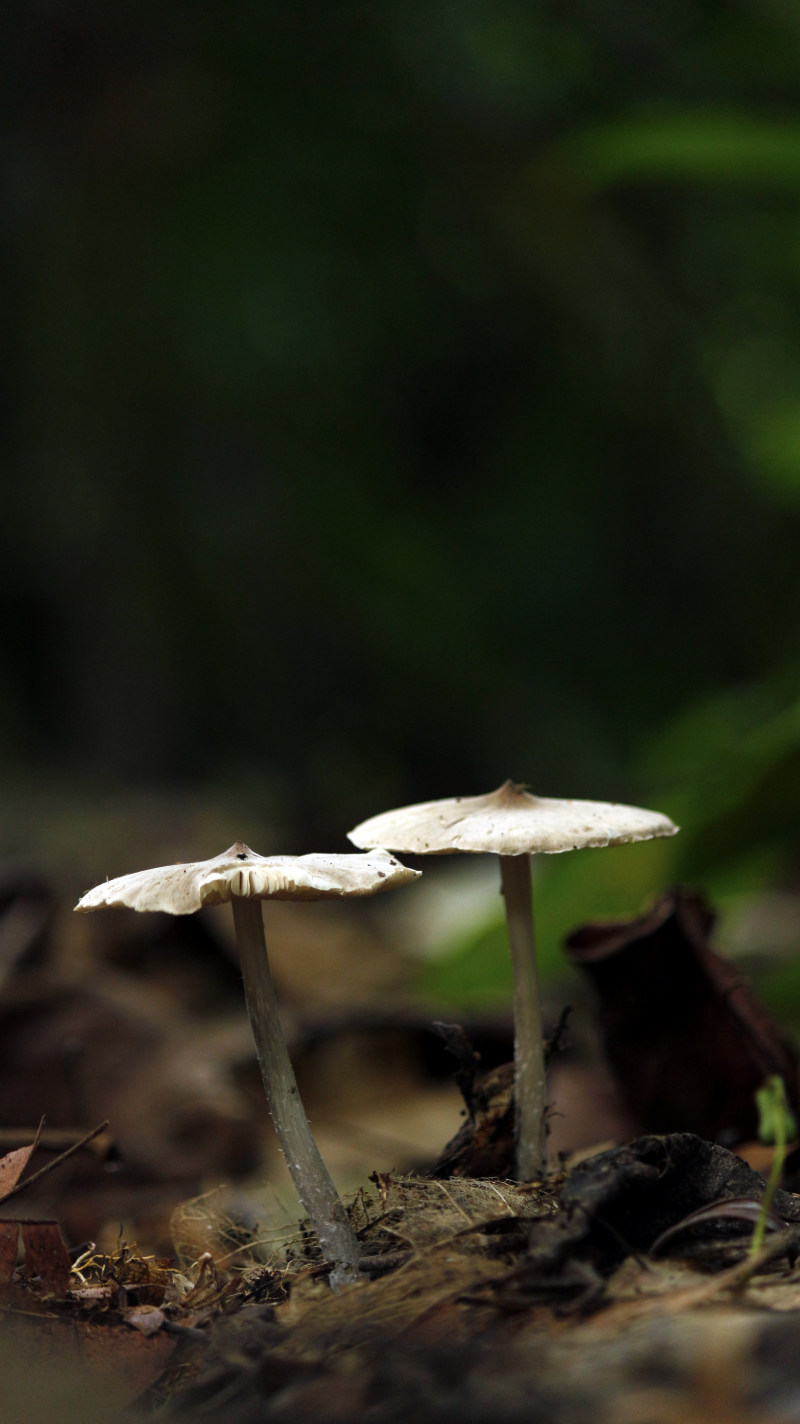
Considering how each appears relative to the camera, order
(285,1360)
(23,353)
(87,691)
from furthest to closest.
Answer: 1. (87,691)
2. (23,353)
3. (285,1360)

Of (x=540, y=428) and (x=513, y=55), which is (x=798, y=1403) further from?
(x=540, y=428)

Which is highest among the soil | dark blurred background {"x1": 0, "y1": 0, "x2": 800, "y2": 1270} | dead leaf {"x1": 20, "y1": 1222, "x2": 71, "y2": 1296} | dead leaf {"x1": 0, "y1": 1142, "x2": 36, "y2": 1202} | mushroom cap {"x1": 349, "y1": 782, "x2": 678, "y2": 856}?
dark blurred background {"x1": 0, "y1": 0, "x2": 800, "y2": 1270}

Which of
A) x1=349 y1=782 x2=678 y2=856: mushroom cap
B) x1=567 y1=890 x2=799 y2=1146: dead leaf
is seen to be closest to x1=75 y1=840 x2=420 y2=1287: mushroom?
x1=349 y1=782 x2=678 y2=856: mushroom cap

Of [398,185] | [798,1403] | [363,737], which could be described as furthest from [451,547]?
[798,1403]

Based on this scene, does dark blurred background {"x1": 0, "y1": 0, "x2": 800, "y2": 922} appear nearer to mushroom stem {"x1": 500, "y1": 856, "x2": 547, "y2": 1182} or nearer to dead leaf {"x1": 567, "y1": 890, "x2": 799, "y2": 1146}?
dead leaf {"x1": 567, "y1": 890, "x2": 799, "y2": 1146}

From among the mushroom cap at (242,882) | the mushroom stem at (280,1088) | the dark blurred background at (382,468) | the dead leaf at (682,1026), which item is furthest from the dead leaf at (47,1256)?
the dark blurred background at (382,468)

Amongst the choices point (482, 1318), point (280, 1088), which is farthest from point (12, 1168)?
point (482, 1318)
